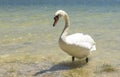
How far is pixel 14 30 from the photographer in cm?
1753

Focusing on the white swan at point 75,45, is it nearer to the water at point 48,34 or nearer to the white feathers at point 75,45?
the white feathers at point 75,45

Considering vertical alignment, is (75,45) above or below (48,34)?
above

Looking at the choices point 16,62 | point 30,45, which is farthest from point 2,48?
point 16,62

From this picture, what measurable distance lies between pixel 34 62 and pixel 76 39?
150cm

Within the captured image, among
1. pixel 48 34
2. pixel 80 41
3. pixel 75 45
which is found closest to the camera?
pixel 75 45

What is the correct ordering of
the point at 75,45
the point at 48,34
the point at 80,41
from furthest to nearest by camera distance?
1. the point at 48,34
2. the point at 80,41
3. the point at 75,45

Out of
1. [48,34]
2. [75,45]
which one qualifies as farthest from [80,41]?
[48,34]

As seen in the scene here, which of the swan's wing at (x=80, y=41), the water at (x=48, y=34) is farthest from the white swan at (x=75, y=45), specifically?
the water at (x=48, y=34)

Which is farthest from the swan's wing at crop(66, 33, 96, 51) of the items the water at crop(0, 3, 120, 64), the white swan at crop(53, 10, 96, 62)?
the water at crop(0, 3, 120, 64)

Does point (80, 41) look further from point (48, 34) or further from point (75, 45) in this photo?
point (48, 34)

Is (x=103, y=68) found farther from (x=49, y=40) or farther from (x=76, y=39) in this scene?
(x=49, y=40)

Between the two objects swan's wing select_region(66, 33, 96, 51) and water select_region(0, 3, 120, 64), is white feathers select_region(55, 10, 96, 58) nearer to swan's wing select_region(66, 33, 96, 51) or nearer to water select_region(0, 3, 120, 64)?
swan's wing select_region(66, 33, 96, 51)

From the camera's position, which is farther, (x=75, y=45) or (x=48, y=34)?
(x=48, y=34)

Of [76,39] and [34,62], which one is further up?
[76,39]
